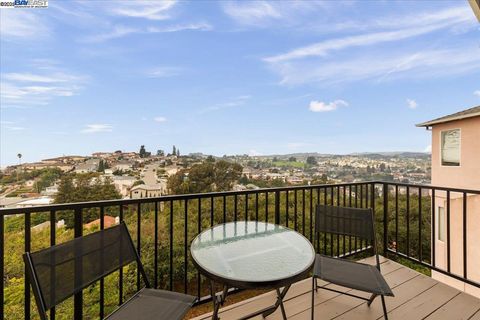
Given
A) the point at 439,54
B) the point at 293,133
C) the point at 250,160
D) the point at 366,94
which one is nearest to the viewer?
the point at 439,54

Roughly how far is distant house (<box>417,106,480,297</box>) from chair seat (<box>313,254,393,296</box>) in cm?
664

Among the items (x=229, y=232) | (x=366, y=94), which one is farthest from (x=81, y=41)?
(x=366, y=94)

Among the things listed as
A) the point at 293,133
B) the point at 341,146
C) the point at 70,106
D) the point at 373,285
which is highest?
the point at 70,106

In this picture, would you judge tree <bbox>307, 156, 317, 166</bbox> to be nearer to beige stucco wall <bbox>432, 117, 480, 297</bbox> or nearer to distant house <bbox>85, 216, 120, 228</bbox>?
beige stucco wall <bbox>432, 117, 480, 297</bbox>

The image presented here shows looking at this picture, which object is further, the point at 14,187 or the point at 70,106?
the point at 70,106

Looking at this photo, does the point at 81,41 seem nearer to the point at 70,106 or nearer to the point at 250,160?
the point at 70,106

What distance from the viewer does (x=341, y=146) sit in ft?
62.1

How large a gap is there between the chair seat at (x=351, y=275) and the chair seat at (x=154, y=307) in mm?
1078

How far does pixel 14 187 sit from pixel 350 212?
37.5 ft

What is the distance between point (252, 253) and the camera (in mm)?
1695

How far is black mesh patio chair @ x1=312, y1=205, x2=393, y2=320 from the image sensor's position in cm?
184

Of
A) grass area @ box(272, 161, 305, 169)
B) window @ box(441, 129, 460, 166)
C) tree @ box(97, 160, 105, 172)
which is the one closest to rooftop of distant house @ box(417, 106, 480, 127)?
window @ box(441, 129, 460, 166)

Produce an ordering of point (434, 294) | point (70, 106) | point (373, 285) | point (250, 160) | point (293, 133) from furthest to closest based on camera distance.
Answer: point (293, 133) < point (70, 106) < point (250, 160) < point (434, 294) < point (373, 285)

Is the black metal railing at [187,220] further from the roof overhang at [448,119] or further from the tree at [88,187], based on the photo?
the tree at [88,187]
